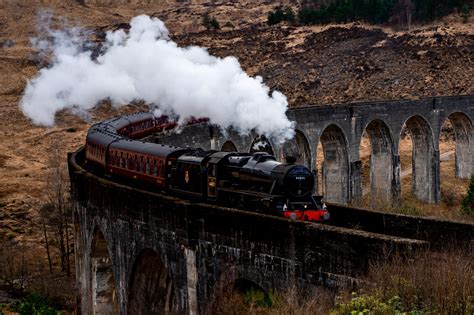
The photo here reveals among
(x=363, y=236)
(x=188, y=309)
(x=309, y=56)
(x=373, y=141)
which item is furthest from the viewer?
(x=309, y=56)

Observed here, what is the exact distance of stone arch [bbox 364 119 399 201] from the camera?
1496 inches

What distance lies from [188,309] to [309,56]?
51261 mm

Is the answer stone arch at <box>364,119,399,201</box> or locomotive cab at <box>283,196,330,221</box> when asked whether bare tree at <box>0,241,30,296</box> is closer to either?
locomotive cab at <box>283,196,330,221</box>

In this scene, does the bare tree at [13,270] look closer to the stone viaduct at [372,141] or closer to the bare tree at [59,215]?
the bare tree at [59,215]

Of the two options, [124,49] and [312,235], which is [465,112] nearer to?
[124,49]

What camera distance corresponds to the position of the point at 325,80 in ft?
197

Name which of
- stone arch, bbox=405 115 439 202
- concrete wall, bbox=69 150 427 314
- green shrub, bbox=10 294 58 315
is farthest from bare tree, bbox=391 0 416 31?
concrete wall, bbox=69 150 427 314

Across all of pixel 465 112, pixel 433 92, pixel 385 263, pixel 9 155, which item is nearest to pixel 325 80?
pixel 433 92

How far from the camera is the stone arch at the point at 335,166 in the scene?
3603 cm

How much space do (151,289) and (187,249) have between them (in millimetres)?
3907

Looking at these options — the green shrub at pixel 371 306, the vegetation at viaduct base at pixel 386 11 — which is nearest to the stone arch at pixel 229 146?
the green shrub at pixel 371 306

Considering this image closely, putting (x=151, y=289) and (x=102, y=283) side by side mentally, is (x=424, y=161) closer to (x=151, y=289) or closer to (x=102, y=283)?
(x=102, y=283)

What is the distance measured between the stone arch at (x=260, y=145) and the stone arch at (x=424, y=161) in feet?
39.0

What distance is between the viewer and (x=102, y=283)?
69.7 feet
